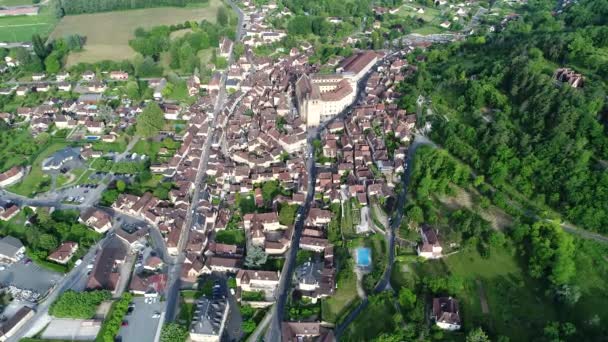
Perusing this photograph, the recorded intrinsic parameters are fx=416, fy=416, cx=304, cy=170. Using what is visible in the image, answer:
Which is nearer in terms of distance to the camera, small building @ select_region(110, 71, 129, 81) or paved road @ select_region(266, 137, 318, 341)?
paved road @ select_region(266, 137, 318, 341)

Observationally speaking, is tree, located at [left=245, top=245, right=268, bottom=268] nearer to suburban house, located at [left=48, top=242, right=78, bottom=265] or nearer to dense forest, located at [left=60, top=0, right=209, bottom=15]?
suburban house, located at [left=48, top=242, right=78, bottom=265]

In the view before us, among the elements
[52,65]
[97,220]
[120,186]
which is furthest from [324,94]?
[52,65]

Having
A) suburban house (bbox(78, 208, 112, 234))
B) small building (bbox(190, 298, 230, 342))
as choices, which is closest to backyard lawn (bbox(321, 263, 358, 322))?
small building (bbox(190, 298, 230, 342))

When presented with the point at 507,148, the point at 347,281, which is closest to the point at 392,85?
the point at 507,148

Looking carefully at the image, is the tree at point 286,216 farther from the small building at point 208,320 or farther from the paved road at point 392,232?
the small building at point 208,320

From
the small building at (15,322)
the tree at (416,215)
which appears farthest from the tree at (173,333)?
the tree at (416,215)

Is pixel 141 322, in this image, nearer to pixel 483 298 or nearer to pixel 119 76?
pixel 483 298
